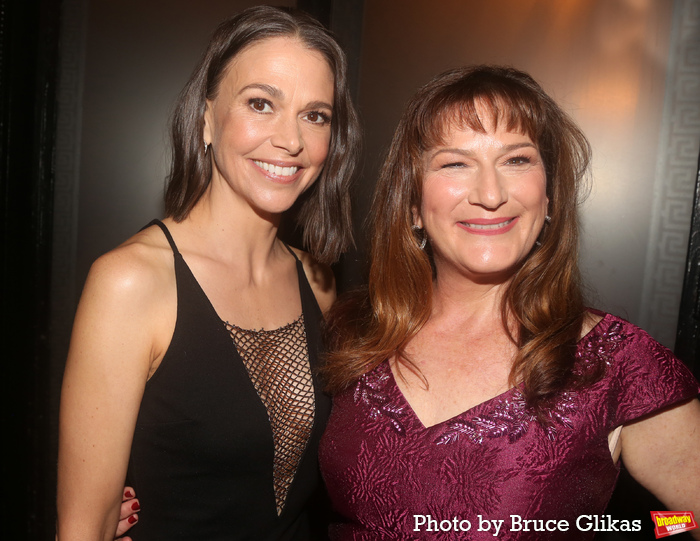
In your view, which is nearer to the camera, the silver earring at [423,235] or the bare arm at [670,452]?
the bare arm at [670,452]

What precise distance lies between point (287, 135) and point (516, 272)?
0.80 meters

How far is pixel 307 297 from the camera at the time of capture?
1.99 m

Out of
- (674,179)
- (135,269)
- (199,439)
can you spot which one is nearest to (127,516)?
(199,439)

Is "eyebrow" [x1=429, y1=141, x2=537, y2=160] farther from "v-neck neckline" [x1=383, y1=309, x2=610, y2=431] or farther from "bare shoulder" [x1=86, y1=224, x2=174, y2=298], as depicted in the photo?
"bare shoulder" [x1=86, y1=224, x2=174, y2=298]

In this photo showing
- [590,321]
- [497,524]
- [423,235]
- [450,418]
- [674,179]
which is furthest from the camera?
[674,179]

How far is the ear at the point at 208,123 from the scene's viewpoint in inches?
70.8

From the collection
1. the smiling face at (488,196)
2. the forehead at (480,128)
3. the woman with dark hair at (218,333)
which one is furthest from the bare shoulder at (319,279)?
the forehead at (480,128)

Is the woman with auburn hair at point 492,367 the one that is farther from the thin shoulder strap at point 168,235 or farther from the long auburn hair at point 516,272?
the thin shoulder strap at point 168,235

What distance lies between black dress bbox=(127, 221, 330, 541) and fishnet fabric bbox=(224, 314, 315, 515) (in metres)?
0.04

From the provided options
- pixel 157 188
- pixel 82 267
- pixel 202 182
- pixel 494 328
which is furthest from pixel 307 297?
pixel 82 267

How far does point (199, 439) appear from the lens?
157 centimetres

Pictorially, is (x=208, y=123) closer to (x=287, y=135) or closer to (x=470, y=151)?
(x=287, y=135)

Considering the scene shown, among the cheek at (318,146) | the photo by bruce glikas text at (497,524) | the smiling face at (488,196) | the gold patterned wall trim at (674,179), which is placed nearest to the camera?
the photo by bruce glikas text at (497,524)

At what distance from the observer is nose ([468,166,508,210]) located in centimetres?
148
